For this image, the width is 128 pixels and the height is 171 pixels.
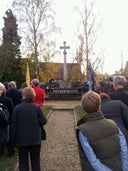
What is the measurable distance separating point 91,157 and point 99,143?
0.16 meters

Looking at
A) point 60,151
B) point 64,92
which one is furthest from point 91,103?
point 64,92

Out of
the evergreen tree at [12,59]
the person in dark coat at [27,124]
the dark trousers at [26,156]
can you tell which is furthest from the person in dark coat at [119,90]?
the evergreen tree at [12,59]

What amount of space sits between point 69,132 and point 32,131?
22.7 ft

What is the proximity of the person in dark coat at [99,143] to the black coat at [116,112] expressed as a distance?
0.99 metres

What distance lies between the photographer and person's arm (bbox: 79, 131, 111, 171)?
12.1ft

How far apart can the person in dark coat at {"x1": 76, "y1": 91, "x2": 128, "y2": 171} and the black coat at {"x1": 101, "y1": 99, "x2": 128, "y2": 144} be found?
3.25ft

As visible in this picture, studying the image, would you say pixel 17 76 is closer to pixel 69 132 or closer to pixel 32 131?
pixel 69 132

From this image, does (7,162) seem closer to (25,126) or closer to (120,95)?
(25,126)

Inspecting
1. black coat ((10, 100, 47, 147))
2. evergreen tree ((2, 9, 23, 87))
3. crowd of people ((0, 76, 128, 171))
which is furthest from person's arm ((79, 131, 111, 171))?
evergreen tree ((2, 9, 23, 87))

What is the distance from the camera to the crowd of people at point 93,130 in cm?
373

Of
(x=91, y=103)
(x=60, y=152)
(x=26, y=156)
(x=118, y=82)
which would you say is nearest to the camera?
(x=91, y=103)

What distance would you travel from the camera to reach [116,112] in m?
4.94

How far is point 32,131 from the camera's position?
6.33 m

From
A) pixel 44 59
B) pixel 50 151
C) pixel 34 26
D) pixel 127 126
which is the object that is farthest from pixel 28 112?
pixel 44 59
